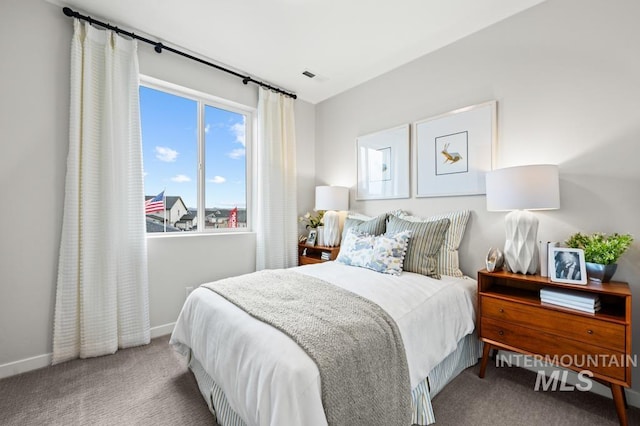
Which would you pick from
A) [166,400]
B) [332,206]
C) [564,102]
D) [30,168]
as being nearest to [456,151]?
[564,102]

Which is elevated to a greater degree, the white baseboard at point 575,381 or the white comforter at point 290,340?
the white comforter at point 290,340

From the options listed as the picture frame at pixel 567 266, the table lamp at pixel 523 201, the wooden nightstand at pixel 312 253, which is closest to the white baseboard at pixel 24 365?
the wooden nightstand at pixel 312 253

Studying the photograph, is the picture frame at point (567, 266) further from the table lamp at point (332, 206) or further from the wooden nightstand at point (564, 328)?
the table lamp at point (332, 206)

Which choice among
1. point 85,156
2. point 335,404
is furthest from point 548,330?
point 85,156

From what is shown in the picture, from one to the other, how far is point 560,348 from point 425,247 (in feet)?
3.09

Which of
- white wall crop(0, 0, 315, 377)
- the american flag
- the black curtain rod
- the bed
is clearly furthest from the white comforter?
the black curtain rod

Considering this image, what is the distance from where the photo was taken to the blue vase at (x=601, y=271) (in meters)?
1.53

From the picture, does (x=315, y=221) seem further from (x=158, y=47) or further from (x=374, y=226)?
(x=158, y=47)

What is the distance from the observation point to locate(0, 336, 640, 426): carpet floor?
147cm

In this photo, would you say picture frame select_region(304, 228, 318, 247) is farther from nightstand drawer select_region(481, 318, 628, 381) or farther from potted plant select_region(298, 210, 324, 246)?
nightstand drawer select_region(481, 318, 628, 381)

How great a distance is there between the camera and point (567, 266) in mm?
1570

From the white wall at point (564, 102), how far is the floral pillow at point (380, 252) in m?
0.61

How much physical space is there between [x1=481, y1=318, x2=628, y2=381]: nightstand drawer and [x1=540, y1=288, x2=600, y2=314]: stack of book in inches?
7.4

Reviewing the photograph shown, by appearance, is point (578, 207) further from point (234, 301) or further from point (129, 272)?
point (129, 272)
